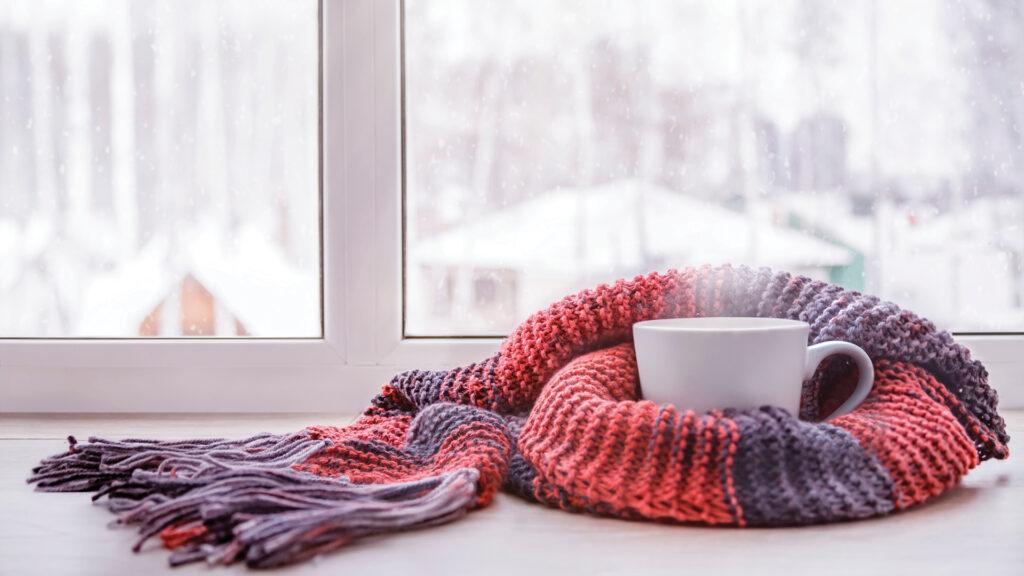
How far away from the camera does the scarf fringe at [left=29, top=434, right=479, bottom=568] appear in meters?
0.41

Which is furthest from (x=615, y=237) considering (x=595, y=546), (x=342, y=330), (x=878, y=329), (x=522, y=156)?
(x=595, y=546)

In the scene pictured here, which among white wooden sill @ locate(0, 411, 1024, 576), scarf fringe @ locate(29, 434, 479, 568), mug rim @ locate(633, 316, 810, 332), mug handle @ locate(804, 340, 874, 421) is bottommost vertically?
white wooden sill @ locate(0, 411, 1024, 576)

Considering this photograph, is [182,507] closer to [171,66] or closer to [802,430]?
[802,430]

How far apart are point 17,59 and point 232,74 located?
10.0 inches

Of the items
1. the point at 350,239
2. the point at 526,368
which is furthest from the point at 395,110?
the point at 526,368

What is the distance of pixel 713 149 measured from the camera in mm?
963

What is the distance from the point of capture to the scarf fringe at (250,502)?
410 mm

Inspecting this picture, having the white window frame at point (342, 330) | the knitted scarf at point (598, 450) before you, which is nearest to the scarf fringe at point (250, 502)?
the knitted scarf at point (598, 450)

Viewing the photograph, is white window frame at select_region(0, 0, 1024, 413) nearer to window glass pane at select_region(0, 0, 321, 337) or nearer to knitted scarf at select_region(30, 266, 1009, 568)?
window glass pane at select_region(0, 0, 321, 337)

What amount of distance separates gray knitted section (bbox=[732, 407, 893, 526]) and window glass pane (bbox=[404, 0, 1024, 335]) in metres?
0.50

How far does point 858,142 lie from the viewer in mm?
959

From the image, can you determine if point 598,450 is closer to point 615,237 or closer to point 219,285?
point 615,237

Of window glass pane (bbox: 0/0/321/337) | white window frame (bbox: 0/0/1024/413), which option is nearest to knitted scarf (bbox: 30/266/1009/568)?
white window frame (bbox: 0/0/1024/413)

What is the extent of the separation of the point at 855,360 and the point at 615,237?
447 millimetres
